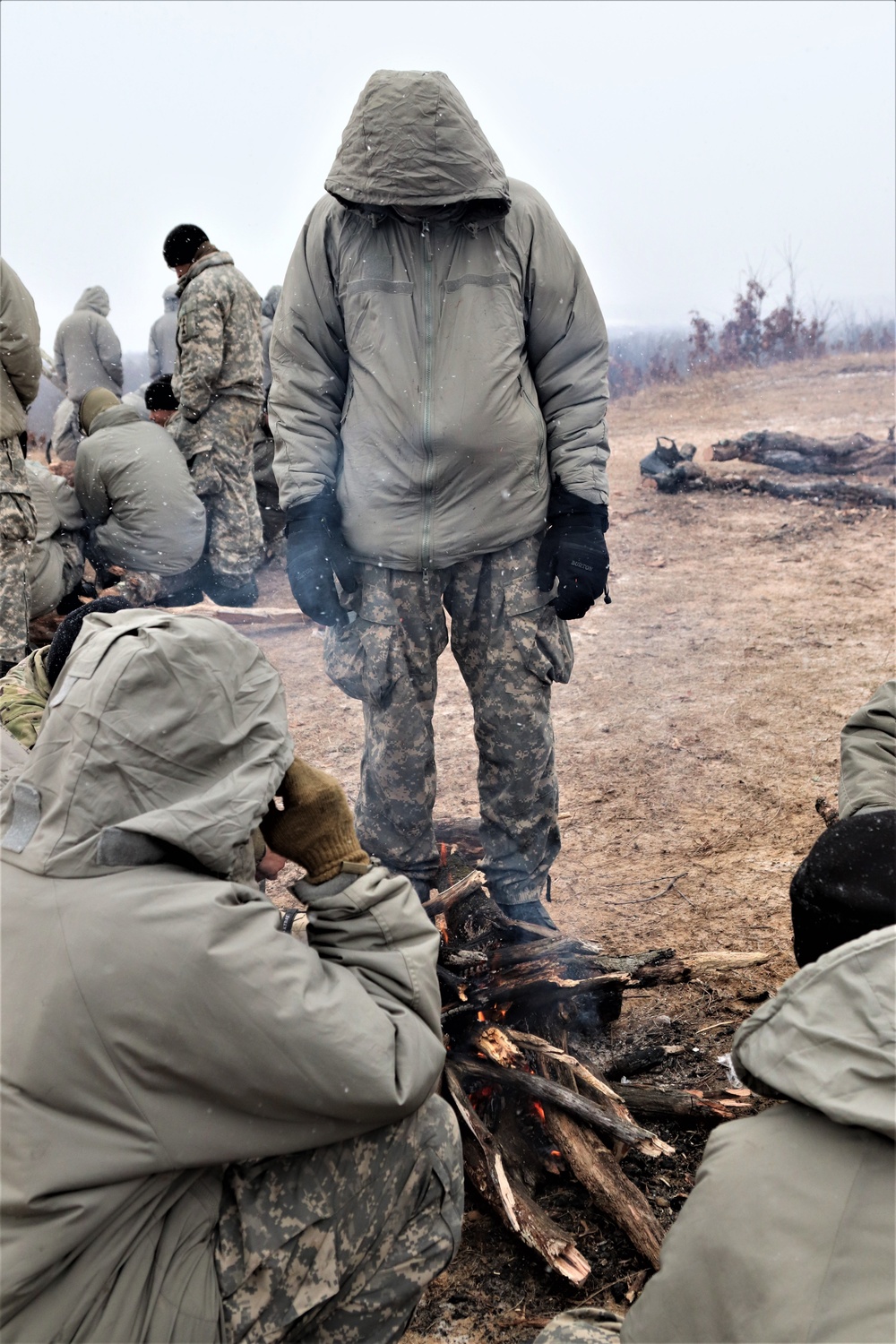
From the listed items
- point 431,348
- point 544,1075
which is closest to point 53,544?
point 431,348

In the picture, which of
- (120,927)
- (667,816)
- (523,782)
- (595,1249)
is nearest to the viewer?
(120,927)

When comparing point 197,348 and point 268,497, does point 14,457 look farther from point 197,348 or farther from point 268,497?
point 268,497

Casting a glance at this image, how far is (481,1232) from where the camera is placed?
233cm

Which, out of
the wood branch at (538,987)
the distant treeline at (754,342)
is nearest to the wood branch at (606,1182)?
the wood branch at (538,987)

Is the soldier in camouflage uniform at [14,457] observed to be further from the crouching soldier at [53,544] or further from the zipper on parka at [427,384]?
the zipper on parka at [427,384]

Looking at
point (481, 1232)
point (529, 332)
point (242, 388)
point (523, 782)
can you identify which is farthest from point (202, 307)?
point (481, 1232)

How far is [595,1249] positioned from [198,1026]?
125cm

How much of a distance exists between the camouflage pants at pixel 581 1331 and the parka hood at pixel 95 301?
10.0 meters

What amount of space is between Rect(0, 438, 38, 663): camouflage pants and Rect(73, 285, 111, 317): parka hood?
5.62m

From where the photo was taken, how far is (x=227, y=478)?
6930 mm

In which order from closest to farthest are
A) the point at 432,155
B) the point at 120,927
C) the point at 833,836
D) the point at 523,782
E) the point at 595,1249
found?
the point at 120,927 → the point at 833,836 → the point at 595,1249 → the point at 432,155 → the point at 523,782

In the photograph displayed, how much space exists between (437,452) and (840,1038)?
2.11m

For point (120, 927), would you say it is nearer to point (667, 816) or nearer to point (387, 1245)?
point (387, 1245)

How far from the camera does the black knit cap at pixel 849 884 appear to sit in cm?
154
